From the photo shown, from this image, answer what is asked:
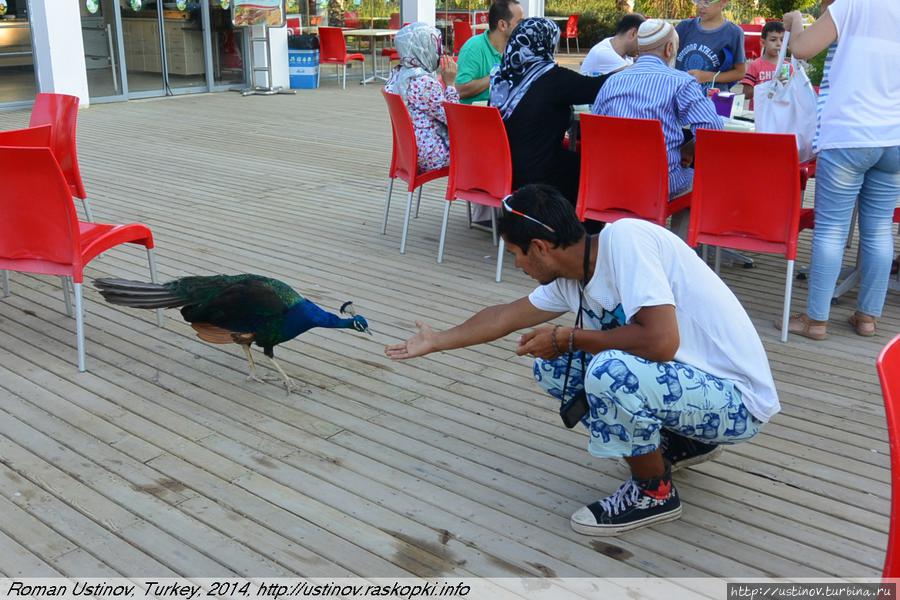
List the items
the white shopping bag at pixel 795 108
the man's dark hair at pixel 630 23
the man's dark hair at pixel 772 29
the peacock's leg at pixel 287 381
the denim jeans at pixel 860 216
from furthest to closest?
the man's dark hair at pixel 772 29, the man's dark hair at pixel 630 23, the white shopping bag at pixel 795 108, the denim jeans at pixel 860 216, the peacock's leg at pixel 287 381

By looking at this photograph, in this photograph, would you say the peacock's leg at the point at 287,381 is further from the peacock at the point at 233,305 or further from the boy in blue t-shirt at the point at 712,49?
the boy in blue t-shirt at the point at 712,49

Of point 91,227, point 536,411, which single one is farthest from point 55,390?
point 536,411

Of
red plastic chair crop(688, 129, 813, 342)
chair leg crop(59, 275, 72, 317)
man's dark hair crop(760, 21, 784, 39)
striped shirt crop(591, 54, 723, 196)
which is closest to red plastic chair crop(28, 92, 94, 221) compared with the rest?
chair leg crop(59, 275, 72, 317)

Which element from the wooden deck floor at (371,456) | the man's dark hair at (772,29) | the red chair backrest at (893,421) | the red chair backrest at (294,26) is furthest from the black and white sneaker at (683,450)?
the red chair backrest at (294,26)

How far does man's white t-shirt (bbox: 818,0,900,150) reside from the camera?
3527 millimetres

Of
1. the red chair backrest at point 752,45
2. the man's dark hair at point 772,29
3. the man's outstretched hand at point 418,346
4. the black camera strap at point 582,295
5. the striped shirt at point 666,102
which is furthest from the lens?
the red chair backrest at point 752,45

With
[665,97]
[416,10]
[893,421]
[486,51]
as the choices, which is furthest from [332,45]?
[893,421]

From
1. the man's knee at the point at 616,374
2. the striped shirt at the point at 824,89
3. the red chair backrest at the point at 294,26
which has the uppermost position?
the red chair backrest at the point at 294,26

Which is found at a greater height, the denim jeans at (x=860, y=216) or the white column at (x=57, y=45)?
the white column at (x=57, y=45)

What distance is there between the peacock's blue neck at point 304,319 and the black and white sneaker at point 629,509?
4.19 ft

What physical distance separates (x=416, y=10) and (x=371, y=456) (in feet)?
44.3

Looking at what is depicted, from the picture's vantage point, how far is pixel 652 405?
2.29 metres

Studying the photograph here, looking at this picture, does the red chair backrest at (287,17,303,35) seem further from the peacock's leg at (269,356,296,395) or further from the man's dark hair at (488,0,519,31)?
the peacock's leg at (269,356,296,395)

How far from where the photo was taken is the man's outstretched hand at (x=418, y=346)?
2650 millimetres
